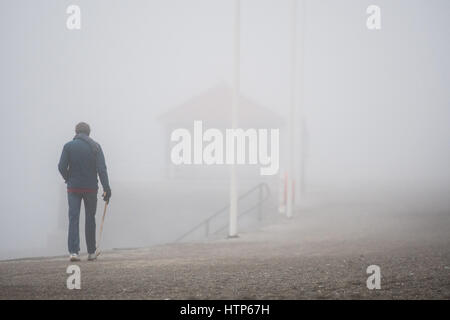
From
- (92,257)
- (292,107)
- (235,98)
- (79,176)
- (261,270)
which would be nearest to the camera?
(261,270)

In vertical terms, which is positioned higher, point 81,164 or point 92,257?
point 81,164

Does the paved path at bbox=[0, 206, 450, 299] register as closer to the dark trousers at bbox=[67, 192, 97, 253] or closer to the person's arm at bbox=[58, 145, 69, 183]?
the dark trousers at bbox=[67, 192, 97, 253]

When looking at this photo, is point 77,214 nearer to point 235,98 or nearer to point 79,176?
point 79,176

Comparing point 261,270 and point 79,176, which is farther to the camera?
point 79,176

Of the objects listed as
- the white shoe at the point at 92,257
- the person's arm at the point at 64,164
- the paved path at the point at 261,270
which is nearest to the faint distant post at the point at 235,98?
the paved path at the point at 261,270

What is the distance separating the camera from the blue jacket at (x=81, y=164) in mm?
8656

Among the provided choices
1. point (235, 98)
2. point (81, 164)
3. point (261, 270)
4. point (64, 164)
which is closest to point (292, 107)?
point (235, 98)

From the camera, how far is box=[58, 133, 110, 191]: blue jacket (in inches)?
341

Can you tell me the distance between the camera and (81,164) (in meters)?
8.68

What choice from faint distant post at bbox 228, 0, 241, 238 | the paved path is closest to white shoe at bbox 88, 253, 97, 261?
the paved path

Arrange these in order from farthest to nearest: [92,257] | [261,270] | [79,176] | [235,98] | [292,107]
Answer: [292,107] < [235,98] < [92,257] < [79,176] < [261,270]

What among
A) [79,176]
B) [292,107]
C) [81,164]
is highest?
[292,107]
